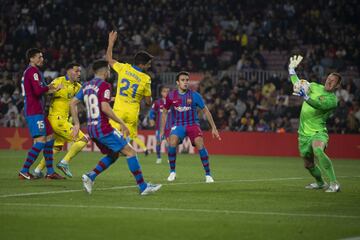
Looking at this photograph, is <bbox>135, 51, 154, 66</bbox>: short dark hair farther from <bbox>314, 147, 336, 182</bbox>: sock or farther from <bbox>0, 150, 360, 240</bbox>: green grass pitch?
<bbox>314, 147, 336, 182</bbox>: sock

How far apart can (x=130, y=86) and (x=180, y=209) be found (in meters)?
5.14

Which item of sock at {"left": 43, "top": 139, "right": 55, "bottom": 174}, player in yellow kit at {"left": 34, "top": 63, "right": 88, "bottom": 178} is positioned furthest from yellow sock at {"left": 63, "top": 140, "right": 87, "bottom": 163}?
sock at {"left": 43, "top": 139, "right": 55, "bottom": 174}

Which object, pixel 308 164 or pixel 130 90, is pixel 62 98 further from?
pixel 308 164

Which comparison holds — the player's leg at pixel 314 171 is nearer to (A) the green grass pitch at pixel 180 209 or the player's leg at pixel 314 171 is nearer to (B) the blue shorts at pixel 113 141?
(A) the green grass pitch at pixel 180 209

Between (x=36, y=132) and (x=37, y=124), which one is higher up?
(x=37, y=124)

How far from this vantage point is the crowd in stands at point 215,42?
31688 millimetres

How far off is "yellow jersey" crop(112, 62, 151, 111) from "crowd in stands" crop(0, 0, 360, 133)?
50.4ft

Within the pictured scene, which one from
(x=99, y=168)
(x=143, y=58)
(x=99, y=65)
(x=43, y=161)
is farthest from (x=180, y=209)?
(x=43, y=161)

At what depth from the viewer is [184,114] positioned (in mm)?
17328

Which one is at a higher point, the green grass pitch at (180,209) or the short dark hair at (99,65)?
the short dark hair at (99,65)

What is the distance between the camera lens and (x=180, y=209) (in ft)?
37.6

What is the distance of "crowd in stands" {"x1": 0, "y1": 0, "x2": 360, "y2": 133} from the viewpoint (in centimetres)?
3169

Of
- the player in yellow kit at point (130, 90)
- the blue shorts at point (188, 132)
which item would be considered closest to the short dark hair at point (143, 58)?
the player in yellow kit at point (130, 90)

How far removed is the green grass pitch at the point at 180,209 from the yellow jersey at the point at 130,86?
166cm
